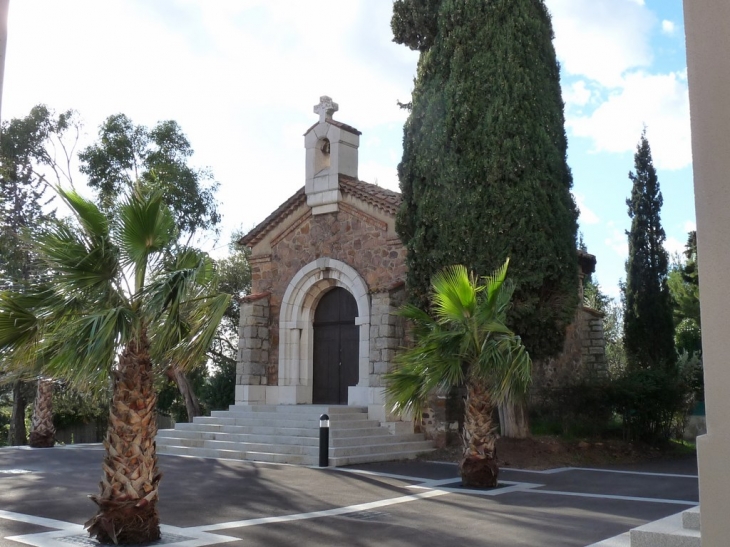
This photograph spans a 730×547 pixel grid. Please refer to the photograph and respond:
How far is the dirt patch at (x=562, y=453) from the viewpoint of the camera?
1406 centimetres

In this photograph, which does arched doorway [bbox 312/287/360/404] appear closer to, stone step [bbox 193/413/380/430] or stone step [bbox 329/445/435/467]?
stone step [bbox 193/413/380/430]

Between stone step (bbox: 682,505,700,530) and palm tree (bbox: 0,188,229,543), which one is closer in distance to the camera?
stone step (bbox: 682,505,700,530)

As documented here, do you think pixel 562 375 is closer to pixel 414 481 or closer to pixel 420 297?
pixel 420 297

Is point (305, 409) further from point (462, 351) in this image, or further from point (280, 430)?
point (462, 351)

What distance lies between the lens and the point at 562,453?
14.8m

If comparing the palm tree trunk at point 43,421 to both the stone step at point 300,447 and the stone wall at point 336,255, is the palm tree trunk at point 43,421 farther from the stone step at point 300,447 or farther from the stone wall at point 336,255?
the stone wall at point 336,255

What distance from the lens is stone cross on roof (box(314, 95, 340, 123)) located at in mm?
18703

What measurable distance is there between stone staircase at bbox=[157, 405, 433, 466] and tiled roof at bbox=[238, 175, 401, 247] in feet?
15.8

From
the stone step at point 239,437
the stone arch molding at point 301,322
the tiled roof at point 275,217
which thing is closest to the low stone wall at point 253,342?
the stone arch molding at point 301,322

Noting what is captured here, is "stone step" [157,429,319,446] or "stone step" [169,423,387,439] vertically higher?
"stone step" [169,423,387,439]

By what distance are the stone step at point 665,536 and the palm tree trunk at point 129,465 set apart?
4572mm

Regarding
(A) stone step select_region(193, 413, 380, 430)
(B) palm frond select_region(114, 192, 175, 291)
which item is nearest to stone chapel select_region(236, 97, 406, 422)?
(A) stone step select_region(193, 413, 380, 430)

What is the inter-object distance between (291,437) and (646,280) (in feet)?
45.0

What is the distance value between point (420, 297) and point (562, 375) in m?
5.88
